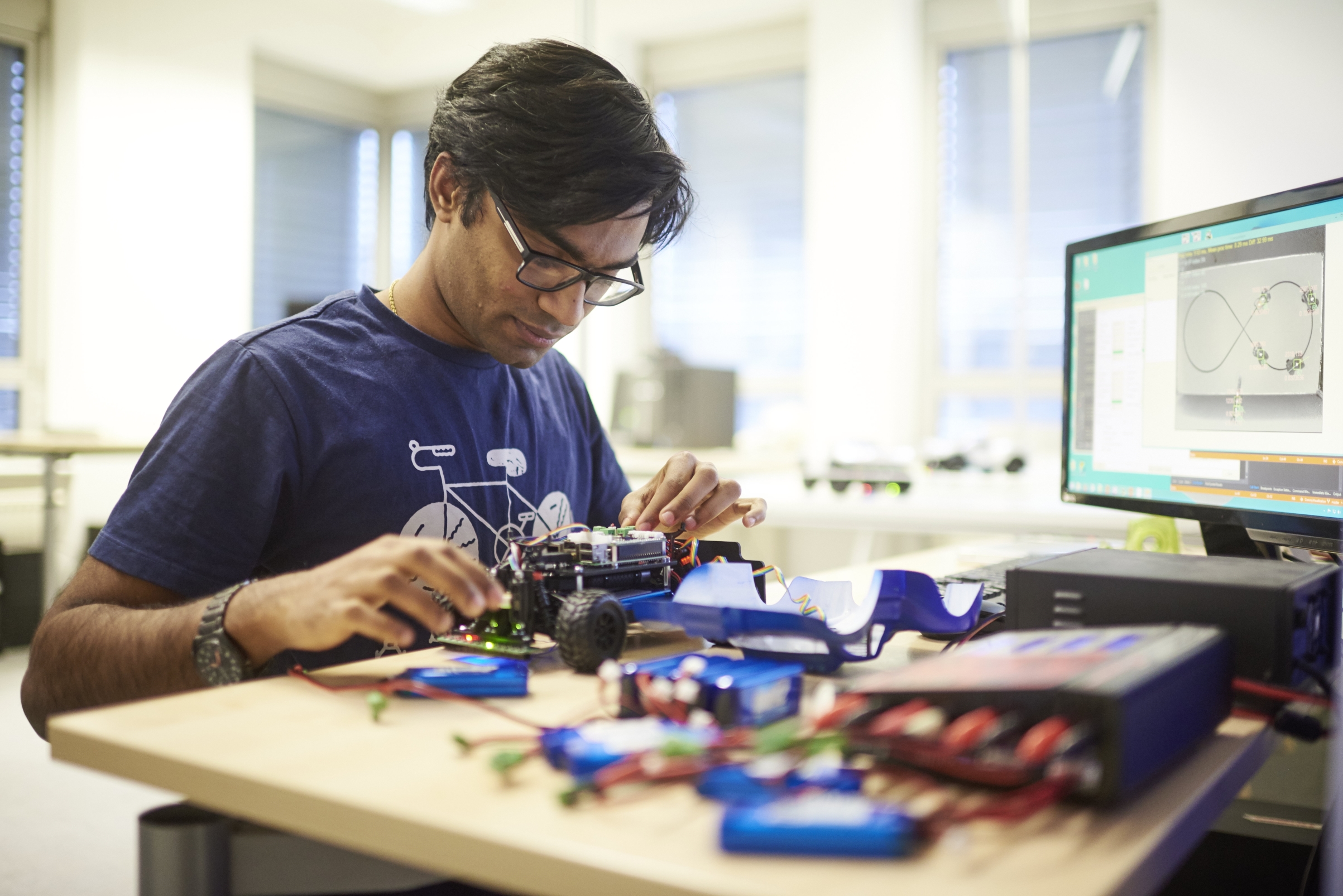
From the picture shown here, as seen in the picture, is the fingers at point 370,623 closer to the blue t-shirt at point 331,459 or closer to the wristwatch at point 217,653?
the wristwatch at point 217,653

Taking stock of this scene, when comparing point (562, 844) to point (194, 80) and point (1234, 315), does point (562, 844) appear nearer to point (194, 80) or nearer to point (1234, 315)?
point (1234, 315)

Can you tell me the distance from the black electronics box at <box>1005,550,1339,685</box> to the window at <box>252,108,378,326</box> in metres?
4.58

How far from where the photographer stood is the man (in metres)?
0.85

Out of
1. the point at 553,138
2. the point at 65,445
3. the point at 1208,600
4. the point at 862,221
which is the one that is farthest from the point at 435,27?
the point at 1208,600

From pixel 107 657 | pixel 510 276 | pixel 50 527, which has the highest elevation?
pixel 510 276

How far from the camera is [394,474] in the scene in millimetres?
1088

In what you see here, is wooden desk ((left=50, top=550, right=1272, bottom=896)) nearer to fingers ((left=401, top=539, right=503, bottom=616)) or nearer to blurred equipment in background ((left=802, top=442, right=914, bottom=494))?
fingers ((left=401, top=539, right=503, bottom=616))

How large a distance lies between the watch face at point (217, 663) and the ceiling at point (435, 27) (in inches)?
135

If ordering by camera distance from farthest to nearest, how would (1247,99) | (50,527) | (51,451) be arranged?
1. (50,527)
2. (51,451)
3. (1247,99)

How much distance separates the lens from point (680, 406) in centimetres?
354

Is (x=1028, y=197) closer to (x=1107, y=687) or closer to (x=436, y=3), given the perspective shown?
(x=436, y=3)

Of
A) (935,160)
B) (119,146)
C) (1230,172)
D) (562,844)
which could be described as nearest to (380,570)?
(562,844)

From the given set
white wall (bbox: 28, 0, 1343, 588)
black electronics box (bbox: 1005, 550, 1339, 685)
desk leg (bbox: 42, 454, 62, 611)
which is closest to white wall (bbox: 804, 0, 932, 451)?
white wall (bbox: 28, 0, 1343, 588)

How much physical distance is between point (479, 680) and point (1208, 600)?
0.52 meters
